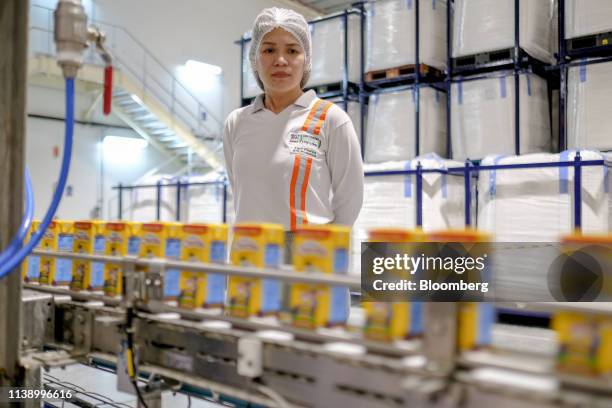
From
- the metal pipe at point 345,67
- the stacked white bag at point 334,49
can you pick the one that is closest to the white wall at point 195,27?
the stacked white bag at point 334,49

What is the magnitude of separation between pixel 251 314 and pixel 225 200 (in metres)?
5.69

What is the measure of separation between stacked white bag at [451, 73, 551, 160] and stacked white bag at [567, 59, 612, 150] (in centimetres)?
39

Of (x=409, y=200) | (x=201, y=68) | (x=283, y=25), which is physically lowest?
(x=409, y=200)

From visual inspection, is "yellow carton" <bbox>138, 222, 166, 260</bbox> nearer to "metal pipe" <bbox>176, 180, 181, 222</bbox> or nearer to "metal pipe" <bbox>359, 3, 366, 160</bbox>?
"metal pipe" <bbox>359, 3, 366, 160</bbox>

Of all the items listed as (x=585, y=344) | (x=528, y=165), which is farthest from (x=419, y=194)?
(x=585, y=344)

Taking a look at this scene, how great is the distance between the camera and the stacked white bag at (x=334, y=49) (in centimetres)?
639

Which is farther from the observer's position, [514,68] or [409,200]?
[514,68]

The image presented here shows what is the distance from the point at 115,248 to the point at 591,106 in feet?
14.7

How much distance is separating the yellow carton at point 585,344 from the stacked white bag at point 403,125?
499 cm

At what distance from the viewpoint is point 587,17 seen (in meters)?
4.91

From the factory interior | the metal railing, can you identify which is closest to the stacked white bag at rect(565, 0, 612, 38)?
the factory interior

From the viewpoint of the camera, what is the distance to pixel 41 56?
9.08 meters

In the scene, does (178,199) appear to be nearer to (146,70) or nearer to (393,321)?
(146,70)

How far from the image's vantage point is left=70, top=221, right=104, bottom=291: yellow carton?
174 cm
